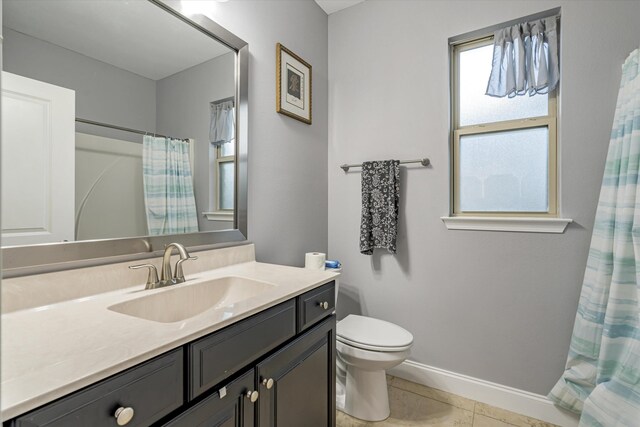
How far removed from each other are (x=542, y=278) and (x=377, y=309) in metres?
0.99

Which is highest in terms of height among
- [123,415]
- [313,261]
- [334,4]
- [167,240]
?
[334,4]

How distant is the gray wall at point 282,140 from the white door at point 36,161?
2.69 feet

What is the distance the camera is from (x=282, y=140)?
6.49 feet

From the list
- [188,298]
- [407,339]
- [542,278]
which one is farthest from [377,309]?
[188,298]

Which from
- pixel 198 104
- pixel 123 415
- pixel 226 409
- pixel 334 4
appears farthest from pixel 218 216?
pixel 334 4

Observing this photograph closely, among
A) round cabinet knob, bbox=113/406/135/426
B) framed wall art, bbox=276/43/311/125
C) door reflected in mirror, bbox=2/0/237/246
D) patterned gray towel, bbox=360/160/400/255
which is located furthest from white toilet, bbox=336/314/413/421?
framed wall art, bbox=276/43/311/125

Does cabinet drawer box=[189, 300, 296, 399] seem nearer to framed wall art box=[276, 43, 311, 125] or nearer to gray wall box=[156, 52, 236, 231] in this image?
gray wall box=[156, 52, 236, 231]

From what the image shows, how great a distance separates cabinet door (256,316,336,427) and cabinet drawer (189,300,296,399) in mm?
61

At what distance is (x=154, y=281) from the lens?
1.19m

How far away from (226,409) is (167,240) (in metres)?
0.71

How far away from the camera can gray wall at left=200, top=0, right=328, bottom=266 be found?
176cm

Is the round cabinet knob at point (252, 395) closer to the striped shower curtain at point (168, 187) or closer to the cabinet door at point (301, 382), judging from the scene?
the cabinet door at point (301, 382)

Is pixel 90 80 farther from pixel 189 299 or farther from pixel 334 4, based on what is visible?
pixel 334 4

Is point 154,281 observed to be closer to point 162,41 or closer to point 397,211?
point 162,41
